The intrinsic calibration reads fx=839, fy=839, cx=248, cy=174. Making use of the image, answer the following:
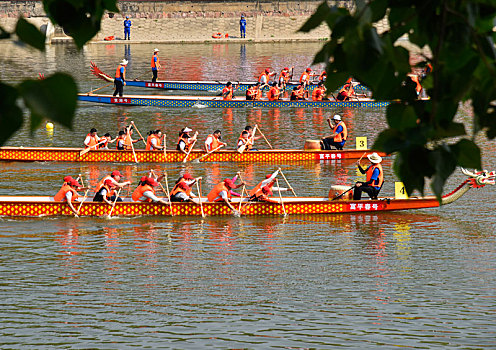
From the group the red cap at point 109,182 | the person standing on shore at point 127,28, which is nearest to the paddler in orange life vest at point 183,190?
the red cap at point 109,182

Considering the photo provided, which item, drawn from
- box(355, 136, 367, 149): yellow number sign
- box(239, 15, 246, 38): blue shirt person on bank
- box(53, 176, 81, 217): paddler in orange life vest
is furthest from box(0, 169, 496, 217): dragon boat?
box(239, 15, 246, 38): blue shirt person on bank

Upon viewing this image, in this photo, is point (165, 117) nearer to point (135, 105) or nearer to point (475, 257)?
point (135, 105)

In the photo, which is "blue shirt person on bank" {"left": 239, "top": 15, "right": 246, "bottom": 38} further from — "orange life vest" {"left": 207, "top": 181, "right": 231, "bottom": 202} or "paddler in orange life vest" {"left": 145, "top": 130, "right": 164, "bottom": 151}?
"orange life vest" {"left": 207, "top": 181, "right": 231, "bottom": 202}

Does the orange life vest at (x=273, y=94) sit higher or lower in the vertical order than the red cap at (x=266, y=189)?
higher

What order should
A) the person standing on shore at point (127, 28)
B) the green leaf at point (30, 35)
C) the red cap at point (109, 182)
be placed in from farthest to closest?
the person standing on shore at point (127, 28), the red cap at point (109, 182), the green leaf at point (30, 35)

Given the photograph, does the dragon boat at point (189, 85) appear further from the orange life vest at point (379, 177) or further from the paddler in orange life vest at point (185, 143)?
the orange life vest at point (379, 177)

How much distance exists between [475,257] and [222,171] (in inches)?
455

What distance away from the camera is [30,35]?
347 centimetres

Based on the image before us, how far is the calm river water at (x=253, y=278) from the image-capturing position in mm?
15344

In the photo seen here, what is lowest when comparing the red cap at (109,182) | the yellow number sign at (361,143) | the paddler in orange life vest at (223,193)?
the paddler in orange life vest at (223,193)

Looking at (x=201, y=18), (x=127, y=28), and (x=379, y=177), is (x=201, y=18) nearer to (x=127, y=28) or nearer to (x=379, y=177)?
(x=127, y=28)

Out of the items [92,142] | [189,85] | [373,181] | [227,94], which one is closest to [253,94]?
[227,94]

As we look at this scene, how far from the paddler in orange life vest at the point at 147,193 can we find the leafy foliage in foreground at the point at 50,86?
19097mm

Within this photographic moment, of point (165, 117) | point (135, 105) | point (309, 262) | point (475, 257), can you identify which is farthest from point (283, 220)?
point (135, 105)
